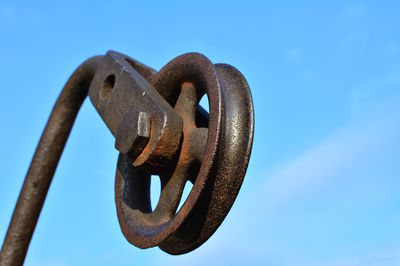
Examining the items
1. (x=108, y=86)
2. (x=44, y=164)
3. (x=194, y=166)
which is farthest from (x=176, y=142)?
(x=44, y=164)

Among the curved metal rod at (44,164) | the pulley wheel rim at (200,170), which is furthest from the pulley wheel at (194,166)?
the curved metal rod at (44,164)

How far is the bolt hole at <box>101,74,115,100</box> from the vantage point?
1.84 metres

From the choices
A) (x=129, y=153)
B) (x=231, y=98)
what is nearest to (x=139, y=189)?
(x=129, y=153)

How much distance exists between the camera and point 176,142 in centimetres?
146

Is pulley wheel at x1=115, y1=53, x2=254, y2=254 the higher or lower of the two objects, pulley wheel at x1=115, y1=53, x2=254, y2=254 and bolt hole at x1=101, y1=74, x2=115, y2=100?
the lower

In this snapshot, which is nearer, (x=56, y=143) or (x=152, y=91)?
(x=152, y=91)

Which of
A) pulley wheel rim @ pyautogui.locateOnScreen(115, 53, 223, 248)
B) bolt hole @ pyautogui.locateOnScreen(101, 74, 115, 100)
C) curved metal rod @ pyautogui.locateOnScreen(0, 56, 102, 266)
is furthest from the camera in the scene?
curved metal rod @ pyautogui.locateOnScreen(0, 56, 102, 266)

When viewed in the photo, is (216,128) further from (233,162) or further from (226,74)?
(226,74)

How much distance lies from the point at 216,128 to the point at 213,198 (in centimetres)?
19

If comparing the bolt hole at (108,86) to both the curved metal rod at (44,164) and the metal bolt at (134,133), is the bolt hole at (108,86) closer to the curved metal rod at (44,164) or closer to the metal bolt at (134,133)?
the curved metal rod at (44,164)

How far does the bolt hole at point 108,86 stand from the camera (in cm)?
184

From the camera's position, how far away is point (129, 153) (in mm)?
1533

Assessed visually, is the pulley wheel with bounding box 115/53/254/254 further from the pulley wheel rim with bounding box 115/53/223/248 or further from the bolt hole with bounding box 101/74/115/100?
the bolt hole with bounding box 101/74/115/100

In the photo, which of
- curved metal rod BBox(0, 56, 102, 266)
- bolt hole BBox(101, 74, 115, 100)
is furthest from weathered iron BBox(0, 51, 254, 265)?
curved metal rod BBox(0, 56, 102, 266)
